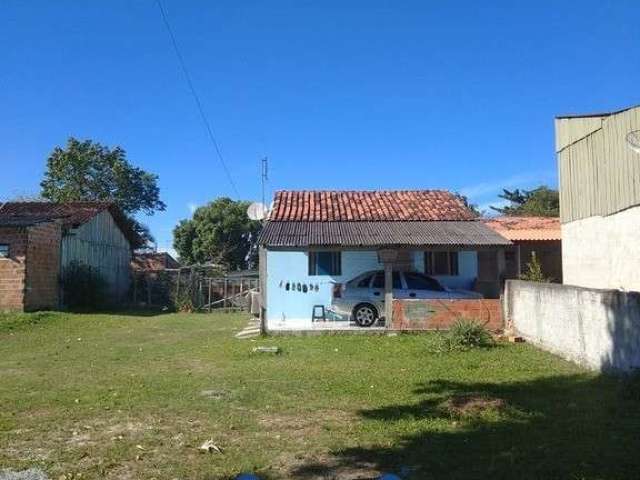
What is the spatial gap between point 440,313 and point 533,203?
101 feet

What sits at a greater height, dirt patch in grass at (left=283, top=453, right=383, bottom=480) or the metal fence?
the metal fence

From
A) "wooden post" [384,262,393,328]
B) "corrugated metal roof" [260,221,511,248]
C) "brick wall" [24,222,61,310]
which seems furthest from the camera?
"brick wall" [24,222,61,310]

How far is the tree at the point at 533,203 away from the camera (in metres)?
41.2

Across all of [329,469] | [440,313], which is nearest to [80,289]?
[440,313]

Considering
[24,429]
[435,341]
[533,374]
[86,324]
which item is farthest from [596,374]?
[86,324]

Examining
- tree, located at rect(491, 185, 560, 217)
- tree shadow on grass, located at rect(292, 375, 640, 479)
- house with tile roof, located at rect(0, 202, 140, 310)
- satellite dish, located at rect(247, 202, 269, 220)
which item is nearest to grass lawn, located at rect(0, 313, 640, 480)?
tree shadow on grass, located at rect(292, 375, 640, 479)

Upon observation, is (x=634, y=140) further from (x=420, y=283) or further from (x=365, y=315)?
(x=365, y=315)

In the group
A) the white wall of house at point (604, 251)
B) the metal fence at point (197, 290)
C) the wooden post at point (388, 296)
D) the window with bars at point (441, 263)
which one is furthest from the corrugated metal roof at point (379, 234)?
the metal fence at point (197, 290)

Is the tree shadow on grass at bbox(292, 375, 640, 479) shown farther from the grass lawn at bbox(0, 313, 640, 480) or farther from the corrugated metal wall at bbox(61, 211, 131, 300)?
the corrugated metal wall at bbox(61, 211, 131, 300)

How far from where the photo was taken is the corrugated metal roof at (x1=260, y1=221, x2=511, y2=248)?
16.4 meters

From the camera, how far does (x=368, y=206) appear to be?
20859mm

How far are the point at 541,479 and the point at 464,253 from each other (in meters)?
15.0

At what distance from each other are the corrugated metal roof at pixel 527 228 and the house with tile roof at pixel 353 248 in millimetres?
4612

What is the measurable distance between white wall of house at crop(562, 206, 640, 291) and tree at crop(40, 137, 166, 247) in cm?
3159
